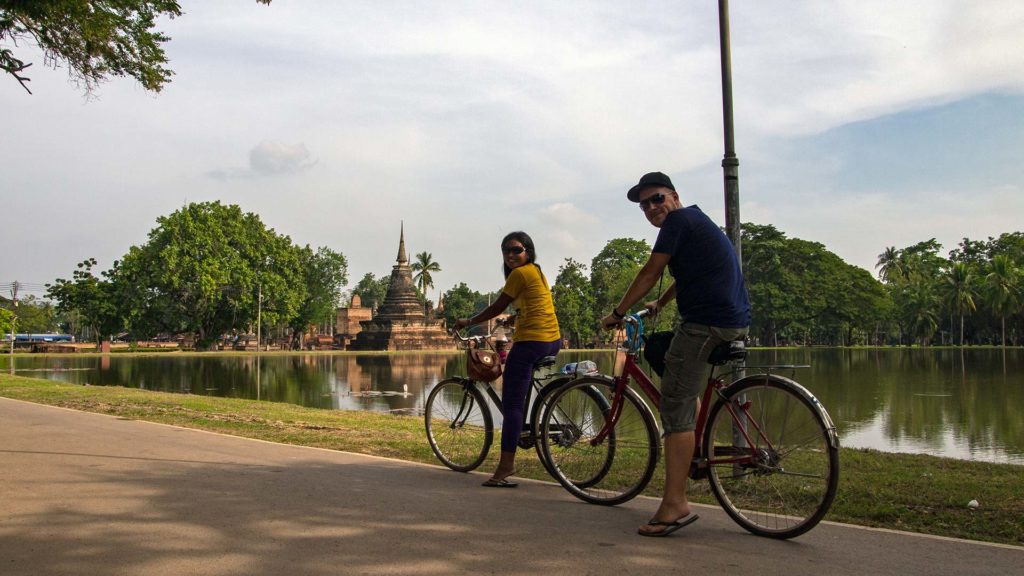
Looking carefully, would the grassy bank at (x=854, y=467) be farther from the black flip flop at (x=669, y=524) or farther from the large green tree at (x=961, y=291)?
the large green tree at (x=961, y=291)

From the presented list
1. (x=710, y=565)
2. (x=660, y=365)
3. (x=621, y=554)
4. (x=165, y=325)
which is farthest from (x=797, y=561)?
(x=165, y=325)

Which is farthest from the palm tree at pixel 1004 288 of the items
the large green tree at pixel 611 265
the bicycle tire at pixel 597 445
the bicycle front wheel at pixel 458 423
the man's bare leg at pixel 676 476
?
the man's bare leg at pixel 676 476

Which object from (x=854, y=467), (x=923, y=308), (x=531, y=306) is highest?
(x=923, y=308)

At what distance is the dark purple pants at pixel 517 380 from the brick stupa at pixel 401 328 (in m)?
64.6

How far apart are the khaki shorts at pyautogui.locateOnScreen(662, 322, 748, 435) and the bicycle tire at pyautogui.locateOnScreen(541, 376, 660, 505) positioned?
0.38 metres

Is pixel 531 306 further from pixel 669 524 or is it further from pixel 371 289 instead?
pixel 371 289

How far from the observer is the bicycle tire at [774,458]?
366 cm

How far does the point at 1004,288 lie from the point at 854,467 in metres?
74.3

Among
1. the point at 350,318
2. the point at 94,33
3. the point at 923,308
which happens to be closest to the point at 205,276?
the point at 350,318

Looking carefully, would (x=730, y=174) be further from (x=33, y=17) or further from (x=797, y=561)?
(x=33, y=17)

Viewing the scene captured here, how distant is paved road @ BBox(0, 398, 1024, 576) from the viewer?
3275mm

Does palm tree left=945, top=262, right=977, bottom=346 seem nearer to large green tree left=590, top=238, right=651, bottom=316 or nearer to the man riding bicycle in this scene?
large green tree left=590, top=238, right=651, bottom=316

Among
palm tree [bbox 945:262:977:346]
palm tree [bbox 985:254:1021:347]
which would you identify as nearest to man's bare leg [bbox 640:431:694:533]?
palm tree [bbox 985:254:1021:347]

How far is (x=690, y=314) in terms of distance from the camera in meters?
3.96
